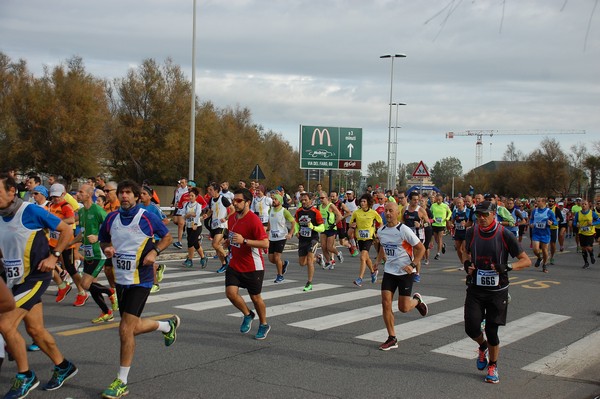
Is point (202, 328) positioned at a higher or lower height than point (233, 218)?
lower

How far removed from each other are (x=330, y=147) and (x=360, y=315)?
871 inches

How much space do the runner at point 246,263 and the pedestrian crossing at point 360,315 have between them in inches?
36.2

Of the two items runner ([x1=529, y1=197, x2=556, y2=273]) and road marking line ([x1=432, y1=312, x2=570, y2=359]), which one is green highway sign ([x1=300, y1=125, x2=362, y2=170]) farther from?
road marking line ([x1=432, y1=312, x2=570, y2=359])

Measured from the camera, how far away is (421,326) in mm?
9211

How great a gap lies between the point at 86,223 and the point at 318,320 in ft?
11.9

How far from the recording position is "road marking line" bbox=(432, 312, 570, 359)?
25.7ft

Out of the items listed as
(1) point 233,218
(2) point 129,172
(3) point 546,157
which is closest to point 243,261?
(1) point 233,218

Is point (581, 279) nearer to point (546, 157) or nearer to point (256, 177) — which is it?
point (256, 177)

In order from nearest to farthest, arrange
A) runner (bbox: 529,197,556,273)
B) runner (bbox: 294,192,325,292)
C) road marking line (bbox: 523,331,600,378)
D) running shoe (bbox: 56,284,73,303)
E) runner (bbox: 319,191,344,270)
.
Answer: road marking line (bbox: 523,331,600,378) < running shoe (bbox: 56,284,73,303) < runner (bbox: 294,192,325,292) < runner (bbox: 319,191,344,270) < runner (bbox: 529,197,556,273)

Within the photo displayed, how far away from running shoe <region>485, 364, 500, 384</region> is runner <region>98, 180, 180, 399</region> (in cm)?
329

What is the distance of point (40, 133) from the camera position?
3841cm

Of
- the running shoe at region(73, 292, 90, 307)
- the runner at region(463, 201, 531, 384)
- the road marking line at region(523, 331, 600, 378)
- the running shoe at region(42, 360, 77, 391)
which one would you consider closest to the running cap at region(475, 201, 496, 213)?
the runner at region(463, 201, 531, 384)

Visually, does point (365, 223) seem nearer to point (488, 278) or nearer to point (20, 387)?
point (488, 278)

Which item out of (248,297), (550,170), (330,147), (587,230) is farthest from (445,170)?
(248,297)
